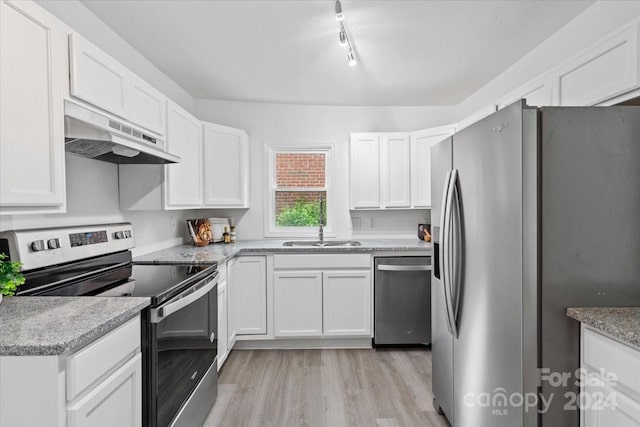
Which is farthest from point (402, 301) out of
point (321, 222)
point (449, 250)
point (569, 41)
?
point (569, 41)

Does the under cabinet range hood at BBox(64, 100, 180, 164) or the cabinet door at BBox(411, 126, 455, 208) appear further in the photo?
the cabinet door at BBox(411, 126, 455, 208)

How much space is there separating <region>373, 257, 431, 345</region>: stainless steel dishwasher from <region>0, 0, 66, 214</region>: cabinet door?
97.0 inches

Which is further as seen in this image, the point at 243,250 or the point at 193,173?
the point at 243,250

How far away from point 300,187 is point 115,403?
112 inches

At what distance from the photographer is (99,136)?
152 cm

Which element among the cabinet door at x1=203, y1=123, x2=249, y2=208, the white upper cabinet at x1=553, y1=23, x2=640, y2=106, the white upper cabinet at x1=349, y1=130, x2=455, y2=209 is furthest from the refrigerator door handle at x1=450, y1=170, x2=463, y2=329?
the cabinet door at x1=203, y1=123, x2=249, y2=208

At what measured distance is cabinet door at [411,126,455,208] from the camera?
134 inches

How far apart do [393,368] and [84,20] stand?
3.25 m

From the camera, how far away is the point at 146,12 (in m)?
2.01

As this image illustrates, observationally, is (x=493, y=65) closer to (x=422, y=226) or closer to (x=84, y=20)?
(x=422, y=226)

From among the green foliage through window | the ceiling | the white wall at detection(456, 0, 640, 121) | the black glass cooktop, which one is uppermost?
the ceiling

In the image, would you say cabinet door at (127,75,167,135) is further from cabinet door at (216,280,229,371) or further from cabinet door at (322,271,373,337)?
cabinet door at (322,271,373,337)

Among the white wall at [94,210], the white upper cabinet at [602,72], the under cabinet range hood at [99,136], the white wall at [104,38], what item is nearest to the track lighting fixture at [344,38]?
the white upper cabinet at [602,72]

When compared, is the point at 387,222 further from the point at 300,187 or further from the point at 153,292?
the point at 153,292
